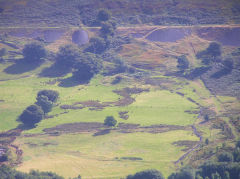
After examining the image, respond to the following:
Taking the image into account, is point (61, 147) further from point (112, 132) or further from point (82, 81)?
point (82, 81)

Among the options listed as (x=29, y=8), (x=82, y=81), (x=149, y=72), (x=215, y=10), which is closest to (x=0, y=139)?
(x=82, y=81)

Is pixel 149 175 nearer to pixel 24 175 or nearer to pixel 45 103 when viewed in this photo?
pixel 24 175

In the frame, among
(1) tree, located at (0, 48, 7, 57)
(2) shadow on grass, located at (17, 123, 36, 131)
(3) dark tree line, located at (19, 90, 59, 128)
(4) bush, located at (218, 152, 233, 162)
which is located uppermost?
(1) tree, located at (0, 48, 7, 57)

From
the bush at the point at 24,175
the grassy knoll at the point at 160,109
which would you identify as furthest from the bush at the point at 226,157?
the bush at the point at 24,175

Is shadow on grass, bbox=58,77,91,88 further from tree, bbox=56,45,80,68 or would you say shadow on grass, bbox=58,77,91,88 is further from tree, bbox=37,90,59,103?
tree, bbox=37,90,59,103

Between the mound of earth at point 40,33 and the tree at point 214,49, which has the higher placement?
the mound of earth at point 40,33

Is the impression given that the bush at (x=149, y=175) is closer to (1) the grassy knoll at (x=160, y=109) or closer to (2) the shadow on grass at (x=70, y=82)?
(1) the grassy knoll at (x=160, y=109)

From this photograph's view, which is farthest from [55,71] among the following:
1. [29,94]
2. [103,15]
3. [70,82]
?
[103,15]

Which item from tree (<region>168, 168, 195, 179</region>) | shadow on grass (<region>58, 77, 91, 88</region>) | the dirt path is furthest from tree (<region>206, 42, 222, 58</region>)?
the dirt path
